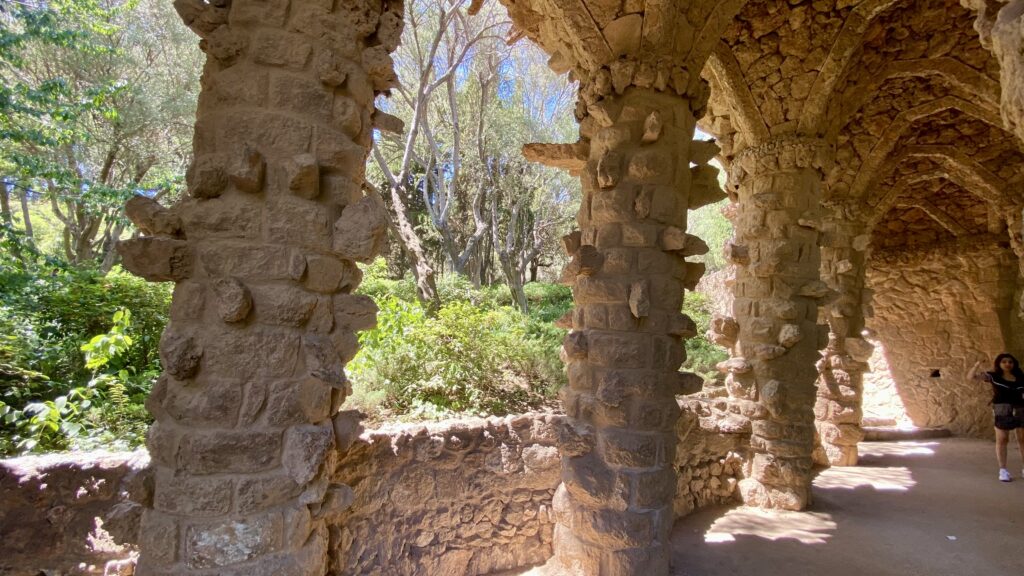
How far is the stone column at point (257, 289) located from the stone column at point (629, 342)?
5.42ft

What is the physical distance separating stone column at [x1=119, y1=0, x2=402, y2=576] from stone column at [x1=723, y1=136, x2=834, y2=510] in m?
4.19

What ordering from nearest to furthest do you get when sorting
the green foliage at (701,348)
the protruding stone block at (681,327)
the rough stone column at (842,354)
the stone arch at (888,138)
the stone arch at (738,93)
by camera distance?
the protruding stone block at (681,327), the stone arch at (738,93), the rough stone column at (842,354), the stone arch at (888,138), the green foliage at (701,348)

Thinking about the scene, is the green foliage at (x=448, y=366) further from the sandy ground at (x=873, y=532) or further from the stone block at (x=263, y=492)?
the stone block at (x=263, y=492)

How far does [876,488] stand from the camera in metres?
6.32

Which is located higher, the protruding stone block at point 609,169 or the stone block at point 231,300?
the protruding stone block at point 609,169

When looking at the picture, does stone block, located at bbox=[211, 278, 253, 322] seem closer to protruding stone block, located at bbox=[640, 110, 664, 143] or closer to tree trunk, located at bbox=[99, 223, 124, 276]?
protruding stone block, located at bbox=[640, 110, 664, 143]

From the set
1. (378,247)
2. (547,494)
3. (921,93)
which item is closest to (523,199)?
(921,93)

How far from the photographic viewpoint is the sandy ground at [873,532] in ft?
13.7

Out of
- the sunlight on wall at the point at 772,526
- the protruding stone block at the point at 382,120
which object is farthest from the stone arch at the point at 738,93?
the protruding stone block at the point at 382,120

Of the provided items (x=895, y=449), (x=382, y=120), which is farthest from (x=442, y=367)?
(x=895, y=449)

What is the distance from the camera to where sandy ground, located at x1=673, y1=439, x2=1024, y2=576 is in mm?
4184

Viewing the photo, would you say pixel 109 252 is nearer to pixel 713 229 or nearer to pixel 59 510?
pixel 59 510

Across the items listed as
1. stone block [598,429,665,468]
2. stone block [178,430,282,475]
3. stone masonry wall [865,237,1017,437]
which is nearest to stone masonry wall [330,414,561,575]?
stone block [598,429,665,468]

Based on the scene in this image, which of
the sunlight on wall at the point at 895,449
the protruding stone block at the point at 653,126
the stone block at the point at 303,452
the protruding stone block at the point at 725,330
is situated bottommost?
the sunlight on wall at the point at 895,449
